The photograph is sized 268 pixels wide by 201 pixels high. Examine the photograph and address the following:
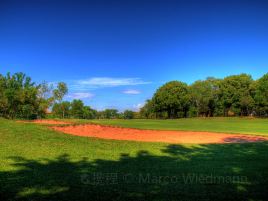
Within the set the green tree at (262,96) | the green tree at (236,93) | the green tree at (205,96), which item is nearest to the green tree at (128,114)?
the green tree at (205,96)

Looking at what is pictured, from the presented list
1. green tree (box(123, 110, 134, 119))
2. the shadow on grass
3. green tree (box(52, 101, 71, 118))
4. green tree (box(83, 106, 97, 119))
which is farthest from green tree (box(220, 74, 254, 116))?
the shadow on grass

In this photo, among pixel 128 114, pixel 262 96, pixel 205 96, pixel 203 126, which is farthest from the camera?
pixel 128 114

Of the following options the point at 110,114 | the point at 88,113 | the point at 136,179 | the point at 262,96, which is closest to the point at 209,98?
the point at 262,96

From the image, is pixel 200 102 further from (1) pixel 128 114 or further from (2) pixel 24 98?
(2) pixel 24 98

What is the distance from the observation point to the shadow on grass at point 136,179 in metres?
4.10

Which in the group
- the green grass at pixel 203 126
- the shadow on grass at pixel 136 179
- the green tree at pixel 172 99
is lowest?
the shadow on grass at pixel 136 179

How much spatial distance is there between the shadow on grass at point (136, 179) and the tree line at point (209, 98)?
55.1m

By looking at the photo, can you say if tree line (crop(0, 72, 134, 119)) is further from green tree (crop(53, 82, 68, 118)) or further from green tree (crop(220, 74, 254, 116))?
green tree (crop(220, 74, 254, 116))

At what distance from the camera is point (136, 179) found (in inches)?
198

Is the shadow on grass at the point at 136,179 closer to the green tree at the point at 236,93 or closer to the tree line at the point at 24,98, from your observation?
the tree line at the point at 24,98

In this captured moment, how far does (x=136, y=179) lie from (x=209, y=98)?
63.4 m

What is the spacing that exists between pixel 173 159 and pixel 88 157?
2.79 meters

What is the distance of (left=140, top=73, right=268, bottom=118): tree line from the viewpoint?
59.4m

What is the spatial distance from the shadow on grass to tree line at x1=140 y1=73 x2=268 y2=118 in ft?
181
